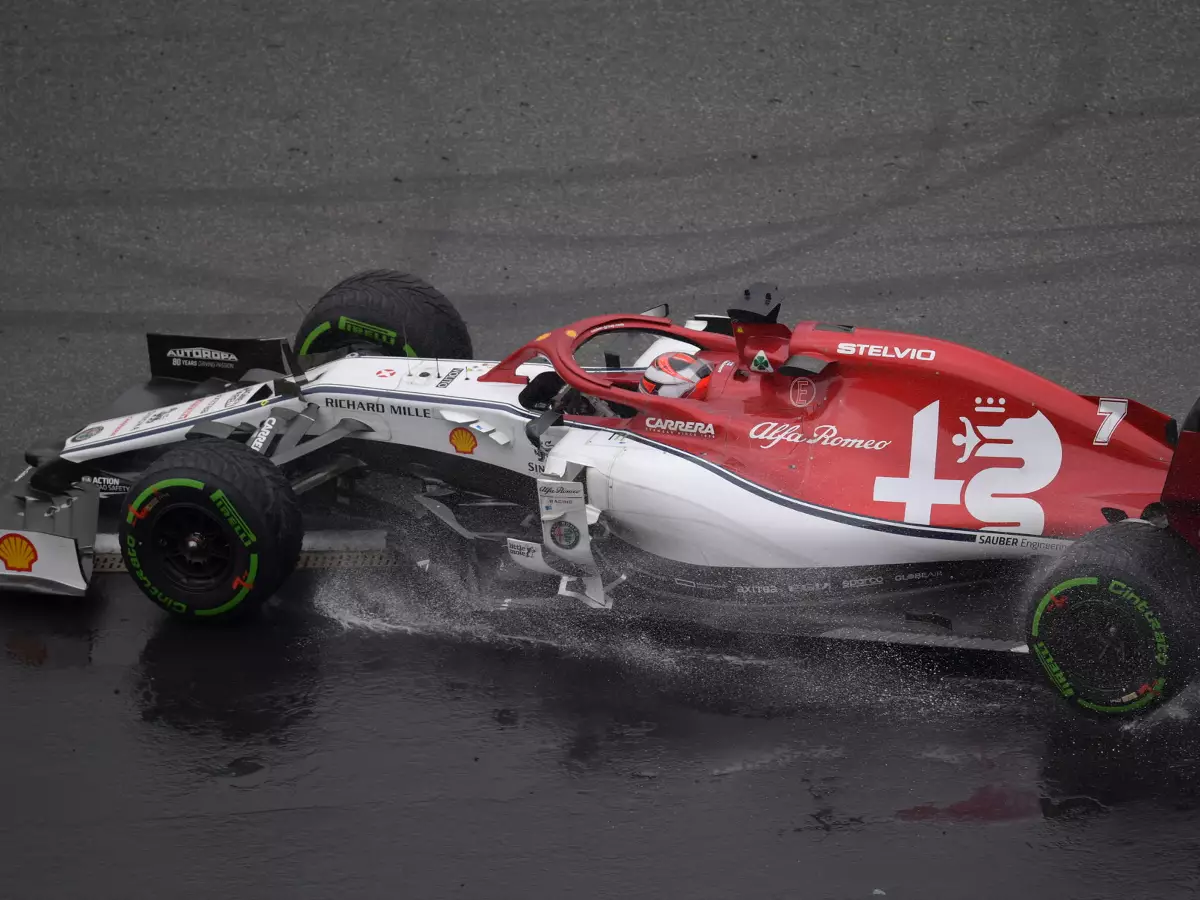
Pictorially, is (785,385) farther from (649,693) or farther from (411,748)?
(411,748)

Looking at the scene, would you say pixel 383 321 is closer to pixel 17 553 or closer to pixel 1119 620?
pixel 17 553

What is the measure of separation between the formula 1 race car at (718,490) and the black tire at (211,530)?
12 millimetres

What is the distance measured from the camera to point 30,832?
5785mm

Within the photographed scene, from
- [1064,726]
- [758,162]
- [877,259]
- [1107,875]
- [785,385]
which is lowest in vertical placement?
[1107,875]

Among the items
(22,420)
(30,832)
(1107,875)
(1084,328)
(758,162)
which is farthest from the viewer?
(758,162)

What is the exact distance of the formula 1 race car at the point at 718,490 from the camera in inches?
232

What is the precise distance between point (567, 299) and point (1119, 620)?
17.3ft

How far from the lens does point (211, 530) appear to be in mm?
6770

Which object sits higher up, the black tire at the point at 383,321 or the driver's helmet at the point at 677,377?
the black tire at the point at 383,321

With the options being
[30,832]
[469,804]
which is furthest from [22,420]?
[469,804]

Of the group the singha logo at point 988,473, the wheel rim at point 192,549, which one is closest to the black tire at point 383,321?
the wheel rim at point 192,549

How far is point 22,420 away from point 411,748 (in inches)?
161

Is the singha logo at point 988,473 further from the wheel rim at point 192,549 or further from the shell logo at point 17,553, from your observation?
the shell logo at point 17,553

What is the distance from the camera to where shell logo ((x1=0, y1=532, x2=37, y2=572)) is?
7066mm
